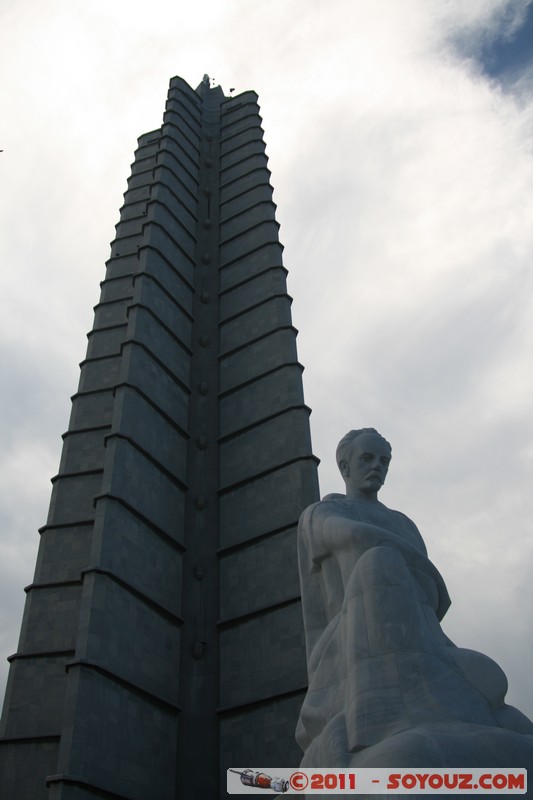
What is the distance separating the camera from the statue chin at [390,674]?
11.9 feet

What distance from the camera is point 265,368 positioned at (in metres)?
16.4

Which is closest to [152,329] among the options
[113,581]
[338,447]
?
[113,581]

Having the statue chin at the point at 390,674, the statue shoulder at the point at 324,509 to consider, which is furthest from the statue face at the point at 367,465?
the statue chin at the point at 390,674

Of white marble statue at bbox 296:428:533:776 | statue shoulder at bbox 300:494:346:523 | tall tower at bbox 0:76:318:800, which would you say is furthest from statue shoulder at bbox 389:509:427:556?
tall tower at bbox 0:76:318:800

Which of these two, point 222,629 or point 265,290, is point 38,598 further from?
point 265,290

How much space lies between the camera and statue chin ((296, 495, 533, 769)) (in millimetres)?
3615

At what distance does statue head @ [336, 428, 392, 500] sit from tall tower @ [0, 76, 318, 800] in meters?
5.68

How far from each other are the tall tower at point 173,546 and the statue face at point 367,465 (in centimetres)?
569

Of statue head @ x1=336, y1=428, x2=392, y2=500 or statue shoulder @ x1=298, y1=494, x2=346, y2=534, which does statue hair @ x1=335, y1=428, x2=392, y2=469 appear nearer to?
statue head @ x1=336, y1=428, x2=392, y2=500

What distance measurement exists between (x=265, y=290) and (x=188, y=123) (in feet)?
33.8

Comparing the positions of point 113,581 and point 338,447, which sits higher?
point 113,581

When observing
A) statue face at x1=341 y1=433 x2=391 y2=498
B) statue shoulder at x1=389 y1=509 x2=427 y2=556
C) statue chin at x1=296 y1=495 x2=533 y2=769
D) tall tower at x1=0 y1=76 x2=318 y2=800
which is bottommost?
statue chin at x1=296 y1=495 x2=533 y2=769

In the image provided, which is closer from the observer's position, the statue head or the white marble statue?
the white marble statue

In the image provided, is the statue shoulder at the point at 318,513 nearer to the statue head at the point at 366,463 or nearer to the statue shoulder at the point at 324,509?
the statue shoulder at the point at 324,509
